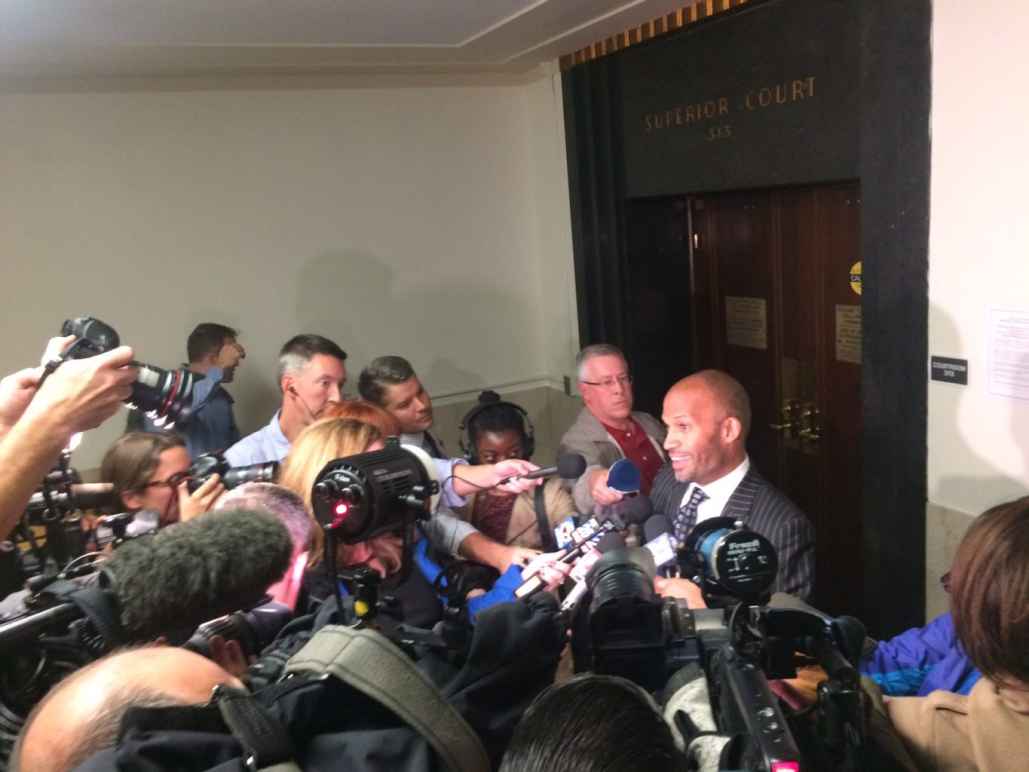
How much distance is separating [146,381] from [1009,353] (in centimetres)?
227

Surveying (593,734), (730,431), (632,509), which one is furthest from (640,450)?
(593,734)

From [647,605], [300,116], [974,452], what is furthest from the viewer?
[300,116]

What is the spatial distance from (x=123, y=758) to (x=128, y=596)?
40cm

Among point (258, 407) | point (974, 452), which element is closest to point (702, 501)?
point (974, 452)

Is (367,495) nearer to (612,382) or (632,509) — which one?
(632,509)

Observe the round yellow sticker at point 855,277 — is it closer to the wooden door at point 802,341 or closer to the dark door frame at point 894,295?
the wooden door at point 802,341

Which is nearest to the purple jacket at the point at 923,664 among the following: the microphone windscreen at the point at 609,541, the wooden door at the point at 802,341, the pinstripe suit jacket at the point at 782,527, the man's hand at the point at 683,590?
the pinstripe suit jacket at the point at 782,527

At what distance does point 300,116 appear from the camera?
4242 millimetres

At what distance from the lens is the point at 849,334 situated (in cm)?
330

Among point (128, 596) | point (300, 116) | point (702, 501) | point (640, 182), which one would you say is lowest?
point (702, 501)

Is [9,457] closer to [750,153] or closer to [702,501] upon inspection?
[702,501]

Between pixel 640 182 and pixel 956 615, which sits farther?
pixel 640 182

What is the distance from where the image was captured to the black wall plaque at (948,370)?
2494 mm

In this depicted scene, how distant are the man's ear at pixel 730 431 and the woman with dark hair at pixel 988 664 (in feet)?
3.67
